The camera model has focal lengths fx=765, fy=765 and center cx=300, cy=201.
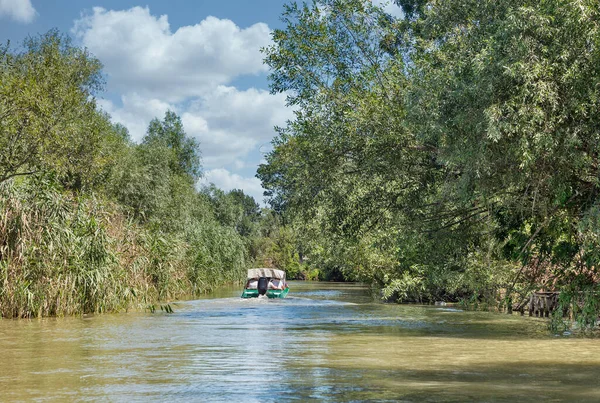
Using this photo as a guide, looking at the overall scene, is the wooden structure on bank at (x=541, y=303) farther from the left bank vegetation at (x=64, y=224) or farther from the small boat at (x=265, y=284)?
the small boat at (x=265, y=284)

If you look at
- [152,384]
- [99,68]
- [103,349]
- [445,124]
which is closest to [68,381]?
[152,384]

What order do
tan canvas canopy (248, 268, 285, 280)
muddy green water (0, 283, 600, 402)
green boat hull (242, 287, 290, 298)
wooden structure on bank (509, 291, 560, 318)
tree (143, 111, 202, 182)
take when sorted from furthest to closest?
tree (143, 111, 202, 182), tan canvas canopy (248, 268, 285, 280), green boat hull (242, 287, 290, 298), wooden structure on bank (509, 291, 560, 318), muddy green water (0, 283, 600, 402)

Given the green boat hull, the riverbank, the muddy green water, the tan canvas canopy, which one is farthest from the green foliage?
the tan canvas canopy

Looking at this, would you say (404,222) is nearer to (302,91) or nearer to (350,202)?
(350,202)

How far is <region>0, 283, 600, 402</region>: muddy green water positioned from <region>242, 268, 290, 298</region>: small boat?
14.0m

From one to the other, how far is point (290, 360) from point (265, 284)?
2681 cm

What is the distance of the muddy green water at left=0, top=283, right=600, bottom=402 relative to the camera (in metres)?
10.6

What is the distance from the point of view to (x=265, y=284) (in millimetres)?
41344

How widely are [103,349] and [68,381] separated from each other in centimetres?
483

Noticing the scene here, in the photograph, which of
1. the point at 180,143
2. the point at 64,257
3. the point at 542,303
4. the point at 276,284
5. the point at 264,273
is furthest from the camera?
the point at 180,143

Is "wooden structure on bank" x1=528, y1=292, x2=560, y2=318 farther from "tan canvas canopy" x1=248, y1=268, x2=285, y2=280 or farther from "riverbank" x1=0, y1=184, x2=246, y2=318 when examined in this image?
"tan canvas canopy" x1=248, y1=268, x2=285, y2=280

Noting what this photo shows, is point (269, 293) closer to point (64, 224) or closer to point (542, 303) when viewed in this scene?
point (542, 303)

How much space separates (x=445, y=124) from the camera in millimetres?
16906

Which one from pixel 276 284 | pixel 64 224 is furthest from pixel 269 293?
pixel 64 224
